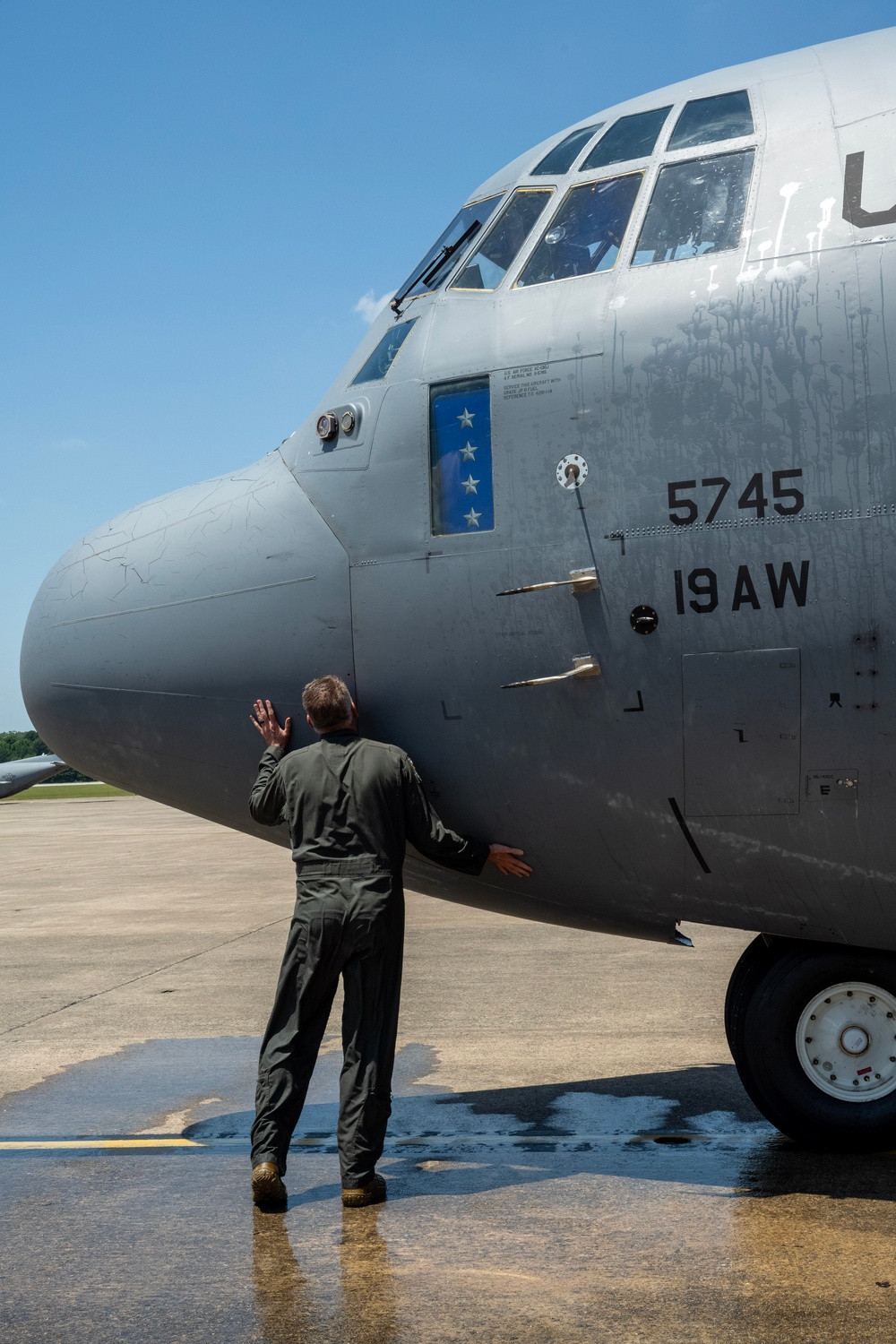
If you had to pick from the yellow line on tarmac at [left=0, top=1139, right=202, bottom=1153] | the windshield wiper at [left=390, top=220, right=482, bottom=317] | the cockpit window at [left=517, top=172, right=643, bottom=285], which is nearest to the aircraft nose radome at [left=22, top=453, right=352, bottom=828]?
the windshield wiper at [left=390, top=220, right=482, bottom=317]

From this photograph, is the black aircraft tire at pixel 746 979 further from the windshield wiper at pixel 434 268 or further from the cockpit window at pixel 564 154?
the cockpit window at pixel 564 154

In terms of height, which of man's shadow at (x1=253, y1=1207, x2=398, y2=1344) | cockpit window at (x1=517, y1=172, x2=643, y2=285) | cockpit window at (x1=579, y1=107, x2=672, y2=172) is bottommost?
man's shadow at (x1=253, y1=1207, x2=398, y2=1344)

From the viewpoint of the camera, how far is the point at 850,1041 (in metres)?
5.36

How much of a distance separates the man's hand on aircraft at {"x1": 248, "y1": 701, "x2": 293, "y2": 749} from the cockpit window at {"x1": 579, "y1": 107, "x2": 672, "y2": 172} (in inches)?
102

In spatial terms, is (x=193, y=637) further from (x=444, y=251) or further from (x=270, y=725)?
(x=444, y=251)

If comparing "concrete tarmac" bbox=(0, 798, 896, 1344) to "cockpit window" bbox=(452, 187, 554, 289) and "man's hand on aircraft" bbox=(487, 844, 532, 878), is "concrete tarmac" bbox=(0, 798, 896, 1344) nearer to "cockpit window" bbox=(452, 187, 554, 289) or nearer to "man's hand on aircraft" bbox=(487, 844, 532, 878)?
"man's hand on aircraft" bbox=(487, 844, 532, 878)

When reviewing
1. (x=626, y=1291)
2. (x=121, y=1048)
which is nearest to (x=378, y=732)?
(x=626, y=1291)

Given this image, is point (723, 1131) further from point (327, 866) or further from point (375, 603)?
point (375, 603)

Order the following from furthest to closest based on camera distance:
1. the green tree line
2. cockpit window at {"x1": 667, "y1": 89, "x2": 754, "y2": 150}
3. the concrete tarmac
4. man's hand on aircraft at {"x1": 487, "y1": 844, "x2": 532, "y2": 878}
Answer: the green tree line, man's hand on aircraft at {"x1": 487, "y1": 844, "x2": 532, "y2": 878}, cockpit window at {"x1": 667, "y1": 89, "x2": 754, "y2": 150}, the concrete tarmac

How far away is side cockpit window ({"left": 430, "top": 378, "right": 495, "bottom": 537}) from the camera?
5.20 metres

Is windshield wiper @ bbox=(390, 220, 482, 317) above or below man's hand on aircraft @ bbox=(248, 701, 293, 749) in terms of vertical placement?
above

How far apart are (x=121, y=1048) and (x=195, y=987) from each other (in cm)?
207

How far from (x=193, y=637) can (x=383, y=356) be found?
147cm

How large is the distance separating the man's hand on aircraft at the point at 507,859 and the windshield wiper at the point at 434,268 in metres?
2.36
